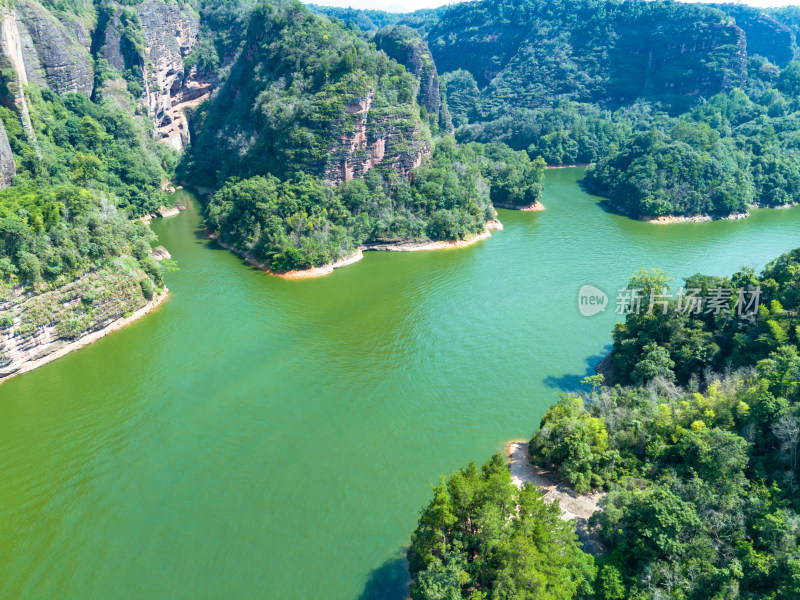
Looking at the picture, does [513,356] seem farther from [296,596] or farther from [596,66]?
[596,66]

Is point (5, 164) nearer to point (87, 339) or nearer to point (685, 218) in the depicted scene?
point (87, 339)

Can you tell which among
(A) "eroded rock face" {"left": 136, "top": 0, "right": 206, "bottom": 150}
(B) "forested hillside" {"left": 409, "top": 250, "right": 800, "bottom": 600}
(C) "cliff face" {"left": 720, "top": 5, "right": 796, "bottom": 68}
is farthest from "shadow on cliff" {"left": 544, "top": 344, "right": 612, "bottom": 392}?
(C) "cliff face" {"left": 720, "top": 5, "right": 796, "bottom": 68}

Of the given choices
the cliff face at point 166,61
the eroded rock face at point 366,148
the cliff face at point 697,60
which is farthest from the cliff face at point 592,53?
the eroded rock face at point 366,148

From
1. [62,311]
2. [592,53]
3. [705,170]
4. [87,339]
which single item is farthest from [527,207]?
[592,53]

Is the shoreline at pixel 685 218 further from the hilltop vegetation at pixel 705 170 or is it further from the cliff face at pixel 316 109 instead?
the cliff face at pixel 316 109

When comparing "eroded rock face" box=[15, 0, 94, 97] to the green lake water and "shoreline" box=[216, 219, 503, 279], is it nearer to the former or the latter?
"shoreline" box=[216, 219, 503, 279]
